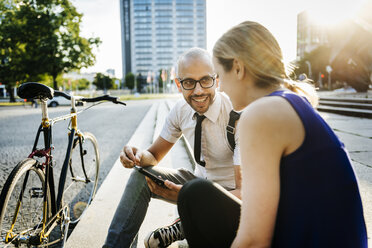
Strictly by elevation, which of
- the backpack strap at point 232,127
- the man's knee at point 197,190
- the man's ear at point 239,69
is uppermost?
the man's ear at point 239,69

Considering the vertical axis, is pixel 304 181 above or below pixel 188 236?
above

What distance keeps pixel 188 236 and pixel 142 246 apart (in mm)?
1026

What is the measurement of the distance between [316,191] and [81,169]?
104 inches

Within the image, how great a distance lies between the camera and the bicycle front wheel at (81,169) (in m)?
2.86

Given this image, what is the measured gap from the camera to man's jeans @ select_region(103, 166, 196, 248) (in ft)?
6.11

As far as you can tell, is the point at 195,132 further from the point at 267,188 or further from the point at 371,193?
the point at 371,193

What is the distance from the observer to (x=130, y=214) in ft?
6.41

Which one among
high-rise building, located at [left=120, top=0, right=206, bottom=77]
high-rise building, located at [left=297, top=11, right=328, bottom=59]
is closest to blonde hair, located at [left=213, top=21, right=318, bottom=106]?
high-rise building, located at [left=297, top=11, right=328, bottom=59]

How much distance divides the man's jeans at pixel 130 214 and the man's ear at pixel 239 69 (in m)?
1.15

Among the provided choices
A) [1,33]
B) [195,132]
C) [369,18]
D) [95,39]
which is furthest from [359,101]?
[1,33]

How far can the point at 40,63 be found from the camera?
27.3 metres

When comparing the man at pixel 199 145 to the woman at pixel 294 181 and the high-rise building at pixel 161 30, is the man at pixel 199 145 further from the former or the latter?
the high-rise building at pixel 161 30

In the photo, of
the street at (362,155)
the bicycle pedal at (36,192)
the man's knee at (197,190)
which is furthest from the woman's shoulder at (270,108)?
the bicycle pedal at (36,192)

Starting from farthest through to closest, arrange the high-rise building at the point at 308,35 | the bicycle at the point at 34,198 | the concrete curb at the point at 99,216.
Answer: the high-rise building at the point at 308,35
the concrete curb at the point at 99,216
the bicycle at the point at 34,198
